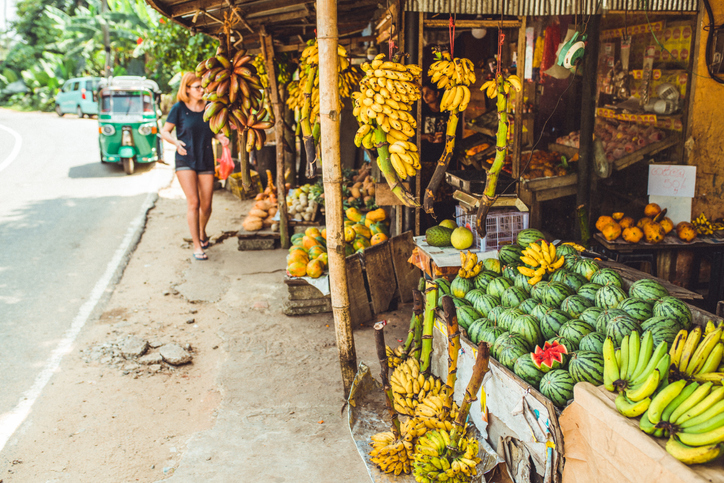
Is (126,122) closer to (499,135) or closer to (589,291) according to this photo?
(499,135)

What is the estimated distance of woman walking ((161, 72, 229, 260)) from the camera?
20.4 ft

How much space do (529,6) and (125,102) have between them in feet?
36.2

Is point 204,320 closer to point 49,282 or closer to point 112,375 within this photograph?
point 112,375

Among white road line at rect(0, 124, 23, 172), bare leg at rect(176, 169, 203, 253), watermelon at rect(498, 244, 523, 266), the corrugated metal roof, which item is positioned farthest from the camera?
white road line at rect(0, 124, 23, 172)

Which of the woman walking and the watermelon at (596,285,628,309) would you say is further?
the woman walking

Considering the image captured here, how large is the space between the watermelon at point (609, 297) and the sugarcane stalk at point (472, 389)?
91 centimetres

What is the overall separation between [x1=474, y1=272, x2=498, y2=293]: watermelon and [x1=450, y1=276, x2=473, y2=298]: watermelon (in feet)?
0.15

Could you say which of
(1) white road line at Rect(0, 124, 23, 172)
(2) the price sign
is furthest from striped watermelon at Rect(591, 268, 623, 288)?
(1) white road line at Rect(0, 124, 23, 172)

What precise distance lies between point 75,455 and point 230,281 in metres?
3.08

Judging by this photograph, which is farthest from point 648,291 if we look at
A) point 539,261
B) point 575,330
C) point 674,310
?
point 539,261

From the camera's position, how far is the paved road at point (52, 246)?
4457mm

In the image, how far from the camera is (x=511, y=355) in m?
2.73

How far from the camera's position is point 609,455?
2.09 metres

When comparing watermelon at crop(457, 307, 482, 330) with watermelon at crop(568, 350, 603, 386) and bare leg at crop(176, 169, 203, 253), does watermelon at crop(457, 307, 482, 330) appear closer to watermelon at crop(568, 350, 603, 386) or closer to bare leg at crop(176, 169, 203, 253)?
watermelon at crop(568, 350, 603, 386)
